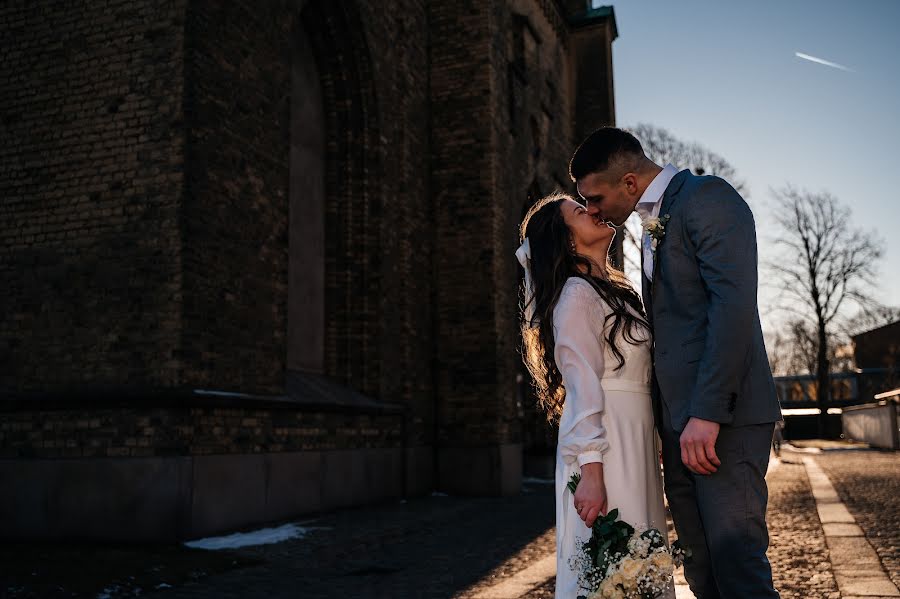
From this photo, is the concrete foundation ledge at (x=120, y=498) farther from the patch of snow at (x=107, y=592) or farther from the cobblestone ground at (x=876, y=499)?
the cobblestone ground at (x=876, y=499)

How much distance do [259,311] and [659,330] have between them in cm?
691

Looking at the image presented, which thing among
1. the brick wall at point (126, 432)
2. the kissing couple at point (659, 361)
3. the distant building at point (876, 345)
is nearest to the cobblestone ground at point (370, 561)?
the brick wall at point (126, 432)

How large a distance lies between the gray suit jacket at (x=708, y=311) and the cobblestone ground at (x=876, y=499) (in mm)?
3512

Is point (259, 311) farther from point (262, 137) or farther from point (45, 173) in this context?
point (45, 173)

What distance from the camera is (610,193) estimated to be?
10.3 ft

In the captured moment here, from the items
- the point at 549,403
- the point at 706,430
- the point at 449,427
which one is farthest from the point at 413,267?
the point at 706,430

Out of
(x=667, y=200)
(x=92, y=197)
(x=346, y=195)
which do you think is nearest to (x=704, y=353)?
(x=667, y=200)

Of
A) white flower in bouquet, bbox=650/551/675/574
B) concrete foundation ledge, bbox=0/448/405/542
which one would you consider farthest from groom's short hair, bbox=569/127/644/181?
concrete foundation ledge, bbox=0/448/405/542

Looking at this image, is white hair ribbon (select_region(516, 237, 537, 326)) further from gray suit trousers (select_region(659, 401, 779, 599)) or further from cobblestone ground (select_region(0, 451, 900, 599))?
cobblestone ground (select_region(0, 451, 900, 599))

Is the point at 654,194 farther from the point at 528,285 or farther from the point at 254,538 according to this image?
the point at 254,538

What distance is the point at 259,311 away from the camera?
9281 mm

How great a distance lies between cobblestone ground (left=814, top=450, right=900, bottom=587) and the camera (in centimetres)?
687

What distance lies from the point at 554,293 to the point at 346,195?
9.94 metres

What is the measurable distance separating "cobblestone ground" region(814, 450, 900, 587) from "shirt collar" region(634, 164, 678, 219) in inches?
148
